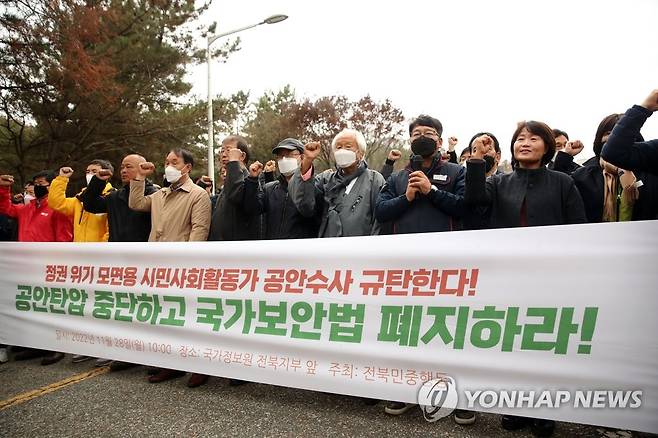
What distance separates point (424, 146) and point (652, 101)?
129 cm

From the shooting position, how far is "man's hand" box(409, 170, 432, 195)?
280cm

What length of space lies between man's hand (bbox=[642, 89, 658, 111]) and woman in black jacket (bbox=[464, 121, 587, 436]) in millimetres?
504

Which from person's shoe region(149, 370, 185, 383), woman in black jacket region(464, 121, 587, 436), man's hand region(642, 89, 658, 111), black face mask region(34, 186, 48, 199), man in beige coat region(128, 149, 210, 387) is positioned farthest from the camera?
black face mask region(34, 186, 48, 199)

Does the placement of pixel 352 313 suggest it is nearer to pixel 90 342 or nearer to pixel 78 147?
pixel 90 342

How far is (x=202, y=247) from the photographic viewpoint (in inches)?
126

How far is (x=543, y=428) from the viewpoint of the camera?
7.59ft

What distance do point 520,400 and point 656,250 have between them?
101 cm

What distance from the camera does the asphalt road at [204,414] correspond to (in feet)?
8.01

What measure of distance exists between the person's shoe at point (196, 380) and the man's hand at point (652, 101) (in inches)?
132

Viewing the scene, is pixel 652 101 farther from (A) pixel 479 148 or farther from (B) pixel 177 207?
(B) pixel 177 207

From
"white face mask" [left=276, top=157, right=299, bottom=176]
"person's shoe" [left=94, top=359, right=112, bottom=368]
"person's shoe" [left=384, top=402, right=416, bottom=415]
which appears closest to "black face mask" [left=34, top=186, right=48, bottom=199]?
"person's shoe" [left=94, top=359, right=112, bottom=368]

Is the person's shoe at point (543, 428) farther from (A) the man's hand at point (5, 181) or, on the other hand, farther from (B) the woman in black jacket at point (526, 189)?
(A) the man's hand at point (5, 181)

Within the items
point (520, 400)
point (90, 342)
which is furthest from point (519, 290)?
point (90, 342)

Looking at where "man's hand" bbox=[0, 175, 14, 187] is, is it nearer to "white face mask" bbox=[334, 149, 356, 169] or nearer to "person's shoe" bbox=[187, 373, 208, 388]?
"person's shoe" bbox=[187, 373, 208, 388]
